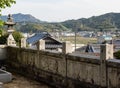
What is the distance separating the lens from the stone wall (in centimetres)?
1284

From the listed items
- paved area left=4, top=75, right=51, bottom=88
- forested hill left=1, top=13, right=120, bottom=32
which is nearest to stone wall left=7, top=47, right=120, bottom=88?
paved area left=4, top=75, right=51, bottom=88

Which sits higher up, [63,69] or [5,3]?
[5,3]

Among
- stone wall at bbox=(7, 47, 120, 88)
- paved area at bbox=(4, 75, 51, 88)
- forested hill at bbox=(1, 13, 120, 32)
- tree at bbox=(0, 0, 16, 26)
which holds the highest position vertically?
forested hill at bbox=(1, 13, 120, 32)

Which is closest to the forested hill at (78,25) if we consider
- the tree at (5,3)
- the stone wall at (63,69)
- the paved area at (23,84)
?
the stone wall at (63,69)

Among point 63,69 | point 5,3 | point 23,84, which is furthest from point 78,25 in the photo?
point 5,3

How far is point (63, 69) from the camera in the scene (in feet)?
54.4

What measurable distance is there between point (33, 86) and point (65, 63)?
2.68m

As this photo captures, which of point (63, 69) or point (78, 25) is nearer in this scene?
point (63, 69)

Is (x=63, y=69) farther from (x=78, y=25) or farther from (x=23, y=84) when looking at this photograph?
(x=78, y=25)

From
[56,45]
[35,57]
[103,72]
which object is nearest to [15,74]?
[35,57]

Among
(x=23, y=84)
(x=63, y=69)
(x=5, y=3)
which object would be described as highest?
(x=5, y=3)

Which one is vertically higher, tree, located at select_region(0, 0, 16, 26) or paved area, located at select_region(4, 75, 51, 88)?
tree, located at select_region(0, 0, 16, 26)

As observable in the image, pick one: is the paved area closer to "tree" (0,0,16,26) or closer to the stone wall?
the stone wall

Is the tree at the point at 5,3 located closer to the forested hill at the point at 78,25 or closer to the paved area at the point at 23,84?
the paved area at the point at 23,84
